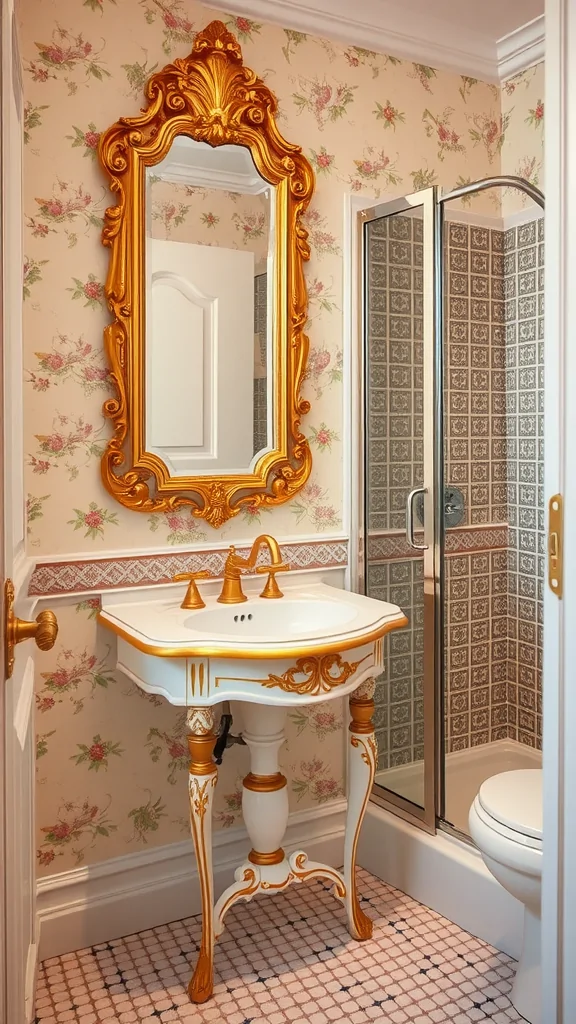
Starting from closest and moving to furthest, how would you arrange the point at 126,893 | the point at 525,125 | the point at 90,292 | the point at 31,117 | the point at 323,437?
the point at 31,117, the point at 90,292, the point at 126,893, the point at 323,437, the point at 525,125

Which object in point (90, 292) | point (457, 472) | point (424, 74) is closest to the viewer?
point (90, 292)

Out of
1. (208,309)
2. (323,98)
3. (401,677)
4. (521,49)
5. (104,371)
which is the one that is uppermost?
(521,49)

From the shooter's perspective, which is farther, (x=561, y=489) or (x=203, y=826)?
(x=203, y=826)

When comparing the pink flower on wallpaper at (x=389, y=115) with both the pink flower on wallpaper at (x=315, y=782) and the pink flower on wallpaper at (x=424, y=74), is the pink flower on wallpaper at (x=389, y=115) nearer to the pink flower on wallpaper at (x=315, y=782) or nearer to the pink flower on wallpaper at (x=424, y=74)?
the pink flower on wallpaper at (x=424, y=74)

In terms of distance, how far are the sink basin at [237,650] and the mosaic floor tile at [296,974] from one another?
744mm

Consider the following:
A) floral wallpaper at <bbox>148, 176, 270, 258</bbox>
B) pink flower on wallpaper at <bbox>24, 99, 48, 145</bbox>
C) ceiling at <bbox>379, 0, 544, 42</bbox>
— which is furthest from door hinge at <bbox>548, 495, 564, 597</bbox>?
ceiling at <bbox>379, 0, 544, 42</bbox>

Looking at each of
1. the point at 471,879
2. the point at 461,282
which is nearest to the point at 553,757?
the point at 471,879

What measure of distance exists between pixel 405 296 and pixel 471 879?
65.4 inches

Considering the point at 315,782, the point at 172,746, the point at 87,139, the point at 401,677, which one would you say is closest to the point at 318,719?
the point at 315,782

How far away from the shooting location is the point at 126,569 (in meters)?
2.34

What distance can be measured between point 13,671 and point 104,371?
1.18 meters

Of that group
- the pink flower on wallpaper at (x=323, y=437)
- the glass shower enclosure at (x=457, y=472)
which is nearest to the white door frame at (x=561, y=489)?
A: the glass shower enclosure at (x=457, y=472)

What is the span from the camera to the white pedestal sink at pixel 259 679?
195 cm

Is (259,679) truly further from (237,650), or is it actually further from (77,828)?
(77,828)
